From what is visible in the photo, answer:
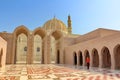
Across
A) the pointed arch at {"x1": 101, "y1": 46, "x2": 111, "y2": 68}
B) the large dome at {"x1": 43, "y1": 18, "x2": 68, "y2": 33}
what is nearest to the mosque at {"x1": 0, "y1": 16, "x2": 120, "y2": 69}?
the pointed arch at {"x1": 101, "y1": 46, "x2": 111, "y2": 68}

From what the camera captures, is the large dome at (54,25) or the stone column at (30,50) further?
the large dome at (54,25)

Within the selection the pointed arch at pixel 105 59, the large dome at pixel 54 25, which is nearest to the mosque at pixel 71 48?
the pointed arch at pixel 105 59

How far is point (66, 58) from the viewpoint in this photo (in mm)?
26891

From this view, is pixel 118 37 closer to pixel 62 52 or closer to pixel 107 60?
pixel 107 60

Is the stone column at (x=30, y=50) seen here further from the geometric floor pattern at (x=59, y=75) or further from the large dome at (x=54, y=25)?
the large dome at (x=54, y=25)

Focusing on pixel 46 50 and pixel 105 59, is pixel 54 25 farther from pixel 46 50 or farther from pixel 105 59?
pixel 105 59

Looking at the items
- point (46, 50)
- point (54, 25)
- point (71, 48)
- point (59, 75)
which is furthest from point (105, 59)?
point (54, 25)

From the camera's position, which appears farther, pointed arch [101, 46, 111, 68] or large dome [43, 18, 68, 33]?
large dome [43, 18, 68, 33]

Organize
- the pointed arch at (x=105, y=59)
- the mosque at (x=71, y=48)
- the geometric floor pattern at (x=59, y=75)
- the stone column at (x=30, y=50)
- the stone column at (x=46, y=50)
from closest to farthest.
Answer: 1. the geometric floor pattern at (x=59, y=75)
2. the mosque at (x=71, y=48)
3. the pointed arch at (x=105, y=59)
4. the stone column at (x=30, y=50)
5. the stone column at (x=46, y=50)

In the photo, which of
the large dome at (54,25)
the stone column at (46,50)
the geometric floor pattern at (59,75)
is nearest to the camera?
the geometric floor pattern at (59,75)

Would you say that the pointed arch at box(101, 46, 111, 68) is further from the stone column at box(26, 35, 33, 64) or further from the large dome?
the large dome

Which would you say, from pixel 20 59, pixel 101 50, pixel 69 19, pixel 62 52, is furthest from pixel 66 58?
pixel 69 19

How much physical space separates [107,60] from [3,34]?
58.7 ft

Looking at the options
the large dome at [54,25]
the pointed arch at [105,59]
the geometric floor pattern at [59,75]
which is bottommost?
the geometric floor pattern at [59,75]
